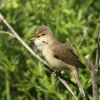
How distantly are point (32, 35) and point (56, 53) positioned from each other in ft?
3.45

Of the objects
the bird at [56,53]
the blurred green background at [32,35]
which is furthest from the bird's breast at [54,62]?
the blurred green background at [32,35]

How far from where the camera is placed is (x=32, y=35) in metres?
5.41

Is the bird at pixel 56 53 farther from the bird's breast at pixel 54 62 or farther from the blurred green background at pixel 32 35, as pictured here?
the blurred green background at pixel 32 35

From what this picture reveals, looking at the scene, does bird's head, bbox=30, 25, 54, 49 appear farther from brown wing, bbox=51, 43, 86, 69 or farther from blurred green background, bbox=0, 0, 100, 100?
blurred green background, bbox=0, 0, 100, 100

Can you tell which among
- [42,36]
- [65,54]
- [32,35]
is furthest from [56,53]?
[32,35]

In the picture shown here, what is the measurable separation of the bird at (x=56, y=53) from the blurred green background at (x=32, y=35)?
0.47 m

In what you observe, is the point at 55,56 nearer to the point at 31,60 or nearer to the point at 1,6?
the point at 31,60

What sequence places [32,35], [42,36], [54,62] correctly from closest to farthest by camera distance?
[54,62] → [42,36] → [32,35]

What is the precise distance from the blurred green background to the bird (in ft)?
1.53

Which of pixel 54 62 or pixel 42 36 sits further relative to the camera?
pixel 42 36

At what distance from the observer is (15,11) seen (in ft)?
18.0

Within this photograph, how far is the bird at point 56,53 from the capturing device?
14.1 feet

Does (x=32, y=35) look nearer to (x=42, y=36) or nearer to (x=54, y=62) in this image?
(x=42, y=36)

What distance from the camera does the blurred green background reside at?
5.01 metres
